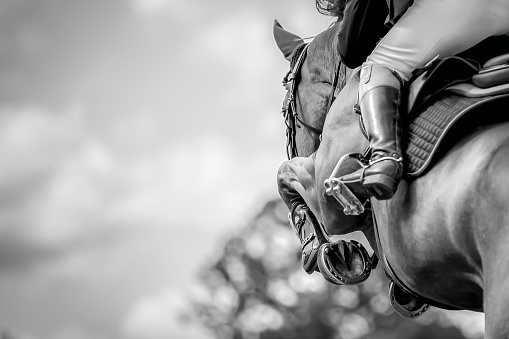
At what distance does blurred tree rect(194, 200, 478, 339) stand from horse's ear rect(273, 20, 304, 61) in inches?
1377

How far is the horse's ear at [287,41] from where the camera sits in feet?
25.1

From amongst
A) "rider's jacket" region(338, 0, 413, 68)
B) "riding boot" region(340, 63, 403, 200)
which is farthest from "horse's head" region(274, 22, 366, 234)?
"riding boot" region(340, 63, 403, 200)

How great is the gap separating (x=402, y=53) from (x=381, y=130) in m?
0.53

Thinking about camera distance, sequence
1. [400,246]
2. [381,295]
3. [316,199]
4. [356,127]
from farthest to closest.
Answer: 1. [381,295]
2. [316,199]
3. [356,127]
4. [400,246]

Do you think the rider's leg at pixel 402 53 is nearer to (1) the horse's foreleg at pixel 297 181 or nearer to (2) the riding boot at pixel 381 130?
(2) the riding boot at pixel 381 130

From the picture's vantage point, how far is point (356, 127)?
5.86m

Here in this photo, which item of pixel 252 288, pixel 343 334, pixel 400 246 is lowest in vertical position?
pixel 343 334

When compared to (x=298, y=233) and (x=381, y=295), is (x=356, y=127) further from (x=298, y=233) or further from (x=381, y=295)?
(x=381, y=295)

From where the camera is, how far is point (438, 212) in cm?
510

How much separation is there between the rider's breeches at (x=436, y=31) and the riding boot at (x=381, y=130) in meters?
0.11

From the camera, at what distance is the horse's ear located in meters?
7.64

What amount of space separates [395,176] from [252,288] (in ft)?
133

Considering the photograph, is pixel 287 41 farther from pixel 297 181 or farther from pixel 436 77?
pixel 436 77

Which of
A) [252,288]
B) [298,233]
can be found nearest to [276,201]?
[252,288]
